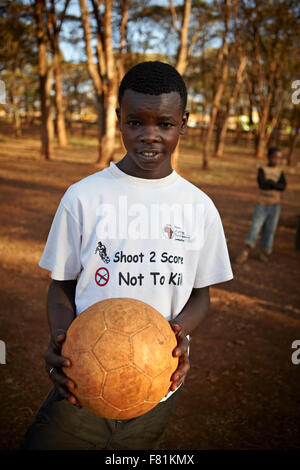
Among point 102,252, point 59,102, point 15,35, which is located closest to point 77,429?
point 102,252

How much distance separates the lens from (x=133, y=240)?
6.31 feet

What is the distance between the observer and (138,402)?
1.67m

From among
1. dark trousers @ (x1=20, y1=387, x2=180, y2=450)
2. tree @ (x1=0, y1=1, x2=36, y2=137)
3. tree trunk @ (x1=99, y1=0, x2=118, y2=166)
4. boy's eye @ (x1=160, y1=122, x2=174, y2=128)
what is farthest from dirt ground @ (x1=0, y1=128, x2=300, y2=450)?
tree @ (x1=0, y1=1, x2=36, y2=137)

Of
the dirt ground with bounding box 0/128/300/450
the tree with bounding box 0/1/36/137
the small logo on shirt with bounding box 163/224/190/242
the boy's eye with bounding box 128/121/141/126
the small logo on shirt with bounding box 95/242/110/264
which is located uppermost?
the tree with bounding box 0/1/36/137

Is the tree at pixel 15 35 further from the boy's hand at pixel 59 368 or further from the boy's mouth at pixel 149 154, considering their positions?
the boy's hand at pixel 59 368

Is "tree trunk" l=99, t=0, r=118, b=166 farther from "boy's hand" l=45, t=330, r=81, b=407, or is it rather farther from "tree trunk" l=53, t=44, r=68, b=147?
"boy's hand" l=45, t=330, r=81, b=407

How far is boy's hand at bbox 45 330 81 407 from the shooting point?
5.32ft

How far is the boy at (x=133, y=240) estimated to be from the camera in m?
1.86

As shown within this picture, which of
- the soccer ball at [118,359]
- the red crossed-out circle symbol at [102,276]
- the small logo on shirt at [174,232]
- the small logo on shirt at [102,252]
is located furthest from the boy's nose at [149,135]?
the soccer ball at [118,359]

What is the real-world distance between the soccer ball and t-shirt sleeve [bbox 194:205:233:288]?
500 millimetres

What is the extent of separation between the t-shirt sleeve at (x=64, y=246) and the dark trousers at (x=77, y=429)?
0.60 m

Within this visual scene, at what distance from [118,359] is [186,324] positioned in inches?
18.4
